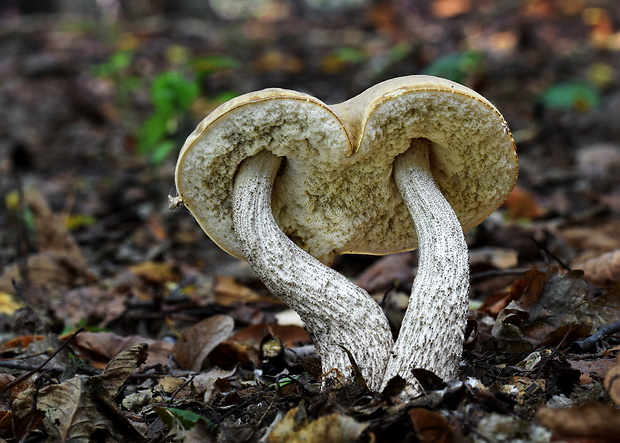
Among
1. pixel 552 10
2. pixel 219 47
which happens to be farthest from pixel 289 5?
pixel 552 10

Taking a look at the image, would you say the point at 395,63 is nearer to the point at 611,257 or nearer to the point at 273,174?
the point at 611,257

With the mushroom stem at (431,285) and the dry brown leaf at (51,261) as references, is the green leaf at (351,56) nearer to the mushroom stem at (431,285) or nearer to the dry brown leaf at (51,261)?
the dry brown leaf at (51,261)

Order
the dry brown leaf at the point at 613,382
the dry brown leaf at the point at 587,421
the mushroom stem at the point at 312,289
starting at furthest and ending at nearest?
the mushroom stem at the point at 312,289, the dry brown leaf at the point at 613,382, the dry brown leaf at the point at 587,421

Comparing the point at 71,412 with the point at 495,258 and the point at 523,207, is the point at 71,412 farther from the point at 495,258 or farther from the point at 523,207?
the point at 523,207

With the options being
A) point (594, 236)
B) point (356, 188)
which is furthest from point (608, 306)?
point (594, 236)

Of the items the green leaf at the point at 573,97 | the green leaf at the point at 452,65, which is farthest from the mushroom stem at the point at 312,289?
the green leaf at the point at 573,97
